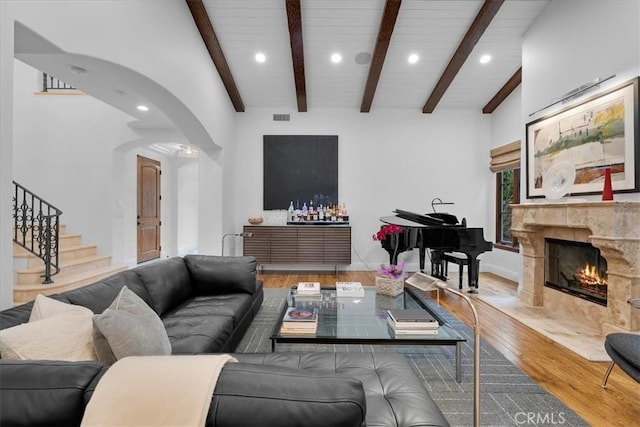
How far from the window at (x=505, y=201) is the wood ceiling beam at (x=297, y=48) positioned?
401cm

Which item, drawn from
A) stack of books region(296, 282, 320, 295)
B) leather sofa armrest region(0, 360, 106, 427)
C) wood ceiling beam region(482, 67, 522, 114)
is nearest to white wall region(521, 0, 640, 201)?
wood ceiling beam region(482, 67, 522, 114)

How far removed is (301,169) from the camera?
6.24 m

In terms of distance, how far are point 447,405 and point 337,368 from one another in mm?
868

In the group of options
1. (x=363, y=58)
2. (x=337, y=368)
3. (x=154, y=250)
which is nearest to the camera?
(x=337, y=368)

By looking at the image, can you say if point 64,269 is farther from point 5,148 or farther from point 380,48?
point 380,48

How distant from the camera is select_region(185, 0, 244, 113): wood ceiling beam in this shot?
13.4 feet

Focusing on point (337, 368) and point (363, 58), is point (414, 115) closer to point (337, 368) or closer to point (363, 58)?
point (363, 58)

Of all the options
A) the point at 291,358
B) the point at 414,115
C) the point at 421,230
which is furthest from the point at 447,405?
the point at 414,115

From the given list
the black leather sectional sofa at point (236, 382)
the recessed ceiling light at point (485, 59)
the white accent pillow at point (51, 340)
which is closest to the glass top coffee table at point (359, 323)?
the black leather sectional sofa at point (236, 382)

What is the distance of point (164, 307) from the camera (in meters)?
2.56

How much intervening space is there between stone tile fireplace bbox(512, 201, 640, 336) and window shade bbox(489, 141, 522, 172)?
1592mm

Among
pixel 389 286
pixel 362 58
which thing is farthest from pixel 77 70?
pixel 362 58

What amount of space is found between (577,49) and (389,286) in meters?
3.37

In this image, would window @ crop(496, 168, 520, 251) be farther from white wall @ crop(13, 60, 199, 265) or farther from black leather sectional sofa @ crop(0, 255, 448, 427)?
white wall @ crop(13, 60, 199, 265)
